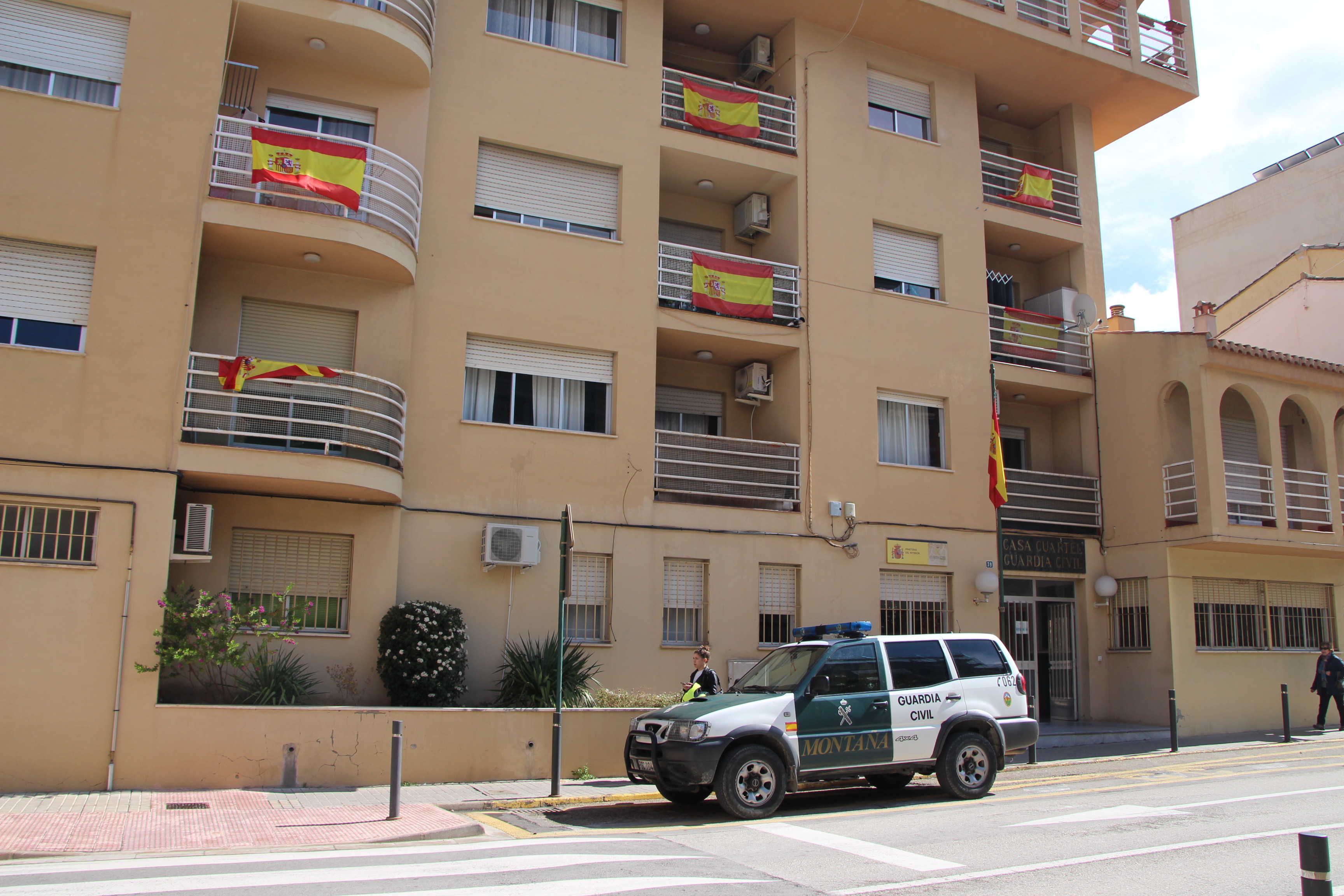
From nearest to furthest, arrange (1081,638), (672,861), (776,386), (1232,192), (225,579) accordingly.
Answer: (672,861) → (225,579) → (776,386) → (1081,638) → (1232,192)

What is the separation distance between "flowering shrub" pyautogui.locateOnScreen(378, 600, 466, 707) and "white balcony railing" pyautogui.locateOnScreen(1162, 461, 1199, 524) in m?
13.1

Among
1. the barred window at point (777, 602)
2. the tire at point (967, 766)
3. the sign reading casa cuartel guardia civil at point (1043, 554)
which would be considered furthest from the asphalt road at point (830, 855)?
the sign reading casa cuartel guardia civil at point (1043, 554)

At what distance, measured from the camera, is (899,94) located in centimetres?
1984

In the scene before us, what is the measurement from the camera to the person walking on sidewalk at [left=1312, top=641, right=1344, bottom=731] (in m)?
18.2

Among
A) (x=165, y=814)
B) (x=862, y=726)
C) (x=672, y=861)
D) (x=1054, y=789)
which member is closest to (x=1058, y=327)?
(x=1054, y=789)

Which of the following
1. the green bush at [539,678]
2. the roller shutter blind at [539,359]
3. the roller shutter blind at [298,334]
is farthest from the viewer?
the roller shutter blind at [539,359]

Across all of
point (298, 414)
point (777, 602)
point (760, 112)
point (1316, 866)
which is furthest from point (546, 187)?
point (1316, 866)

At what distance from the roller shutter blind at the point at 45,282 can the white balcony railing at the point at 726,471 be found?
316 inches

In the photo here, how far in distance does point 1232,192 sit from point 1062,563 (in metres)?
18.8

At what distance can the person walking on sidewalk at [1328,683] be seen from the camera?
1825cm

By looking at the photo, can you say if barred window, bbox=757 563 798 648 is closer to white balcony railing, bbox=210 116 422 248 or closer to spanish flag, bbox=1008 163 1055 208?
white balcony railing, bbox=210 116 422 248

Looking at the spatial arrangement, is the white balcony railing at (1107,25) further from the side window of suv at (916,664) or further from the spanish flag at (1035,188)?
the side window of suv at (916,664)

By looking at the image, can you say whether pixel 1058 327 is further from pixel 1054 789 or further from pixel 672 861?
pixel 672 861

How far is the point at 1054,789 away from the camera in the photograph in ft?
39.4
